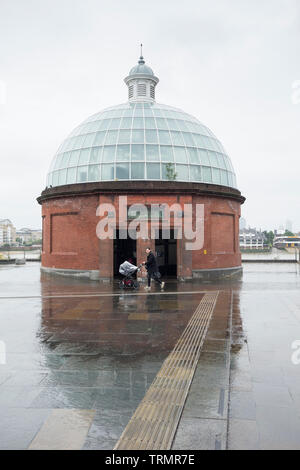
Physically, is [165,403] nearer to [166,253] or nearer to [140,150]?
[140,150]

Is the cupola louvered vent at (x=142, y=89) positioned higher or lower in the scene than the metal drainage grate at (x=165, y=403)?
higher

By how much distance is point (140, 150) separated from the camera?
2339 cm

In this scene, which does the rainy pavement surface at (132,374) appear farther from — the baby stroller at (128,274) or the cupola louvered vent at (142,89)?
the cupola louvered vent at (142,89)

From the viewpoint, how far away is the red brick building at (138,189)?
2139 centimetres

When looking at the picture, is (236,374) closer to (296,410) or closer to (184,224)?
(296,410)

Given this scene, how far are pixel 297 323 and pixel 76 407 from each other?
679cm

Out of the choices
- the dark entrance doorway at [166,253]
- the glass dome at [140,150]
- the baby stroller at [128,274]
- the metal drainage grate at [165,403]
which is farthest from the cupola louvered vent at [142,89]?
the metal drainage grate at [165,403]

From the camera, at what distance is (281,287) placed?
17.1 meters

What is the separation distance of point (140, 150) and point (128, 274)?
9.79 meters

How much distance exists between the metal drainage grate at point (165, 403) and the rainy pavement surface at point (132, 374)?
11cm

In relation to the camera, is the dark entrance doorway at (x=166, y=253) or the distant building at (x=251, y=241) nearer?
the dark entrance doorway at (x=166, y=253)

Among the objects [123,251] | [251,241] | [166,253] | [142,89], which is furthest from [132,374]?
[251,241]
